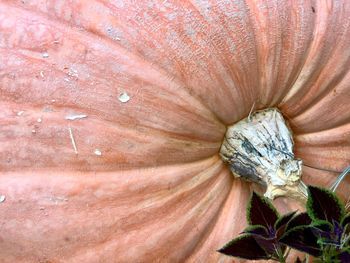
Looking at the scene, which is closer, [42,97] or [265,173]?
[42,97]

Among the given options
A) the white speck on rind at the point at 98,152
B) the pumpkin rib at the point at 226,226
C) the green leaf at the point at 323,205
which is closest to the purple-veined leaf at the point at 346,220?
the green leaf at the point at 323,205

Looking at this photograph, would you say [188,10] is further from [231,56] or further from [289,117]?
[289,117]

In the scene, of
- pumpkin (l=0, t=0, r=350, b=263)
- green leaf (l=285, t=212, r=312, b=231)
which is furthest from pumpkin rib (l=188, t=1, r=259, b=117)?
green leaf (l=285, t=212, r=312, b=231)

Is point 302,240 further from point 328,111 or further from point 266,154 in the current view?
A: point 328,111

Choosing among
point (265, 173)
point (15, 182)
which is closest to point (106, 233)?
point (15, 182)

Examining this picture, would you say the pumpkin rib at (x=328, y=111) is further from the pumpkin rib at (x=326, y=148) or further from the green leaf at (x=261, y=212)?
the green leaf at (x=261, y=212)

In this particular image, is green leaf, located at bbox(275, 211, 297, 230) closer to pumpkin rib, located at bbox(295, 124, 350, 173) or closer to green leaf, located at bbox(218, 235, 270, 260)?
green leaf, located at bbox(218, 235, 270, 260)
